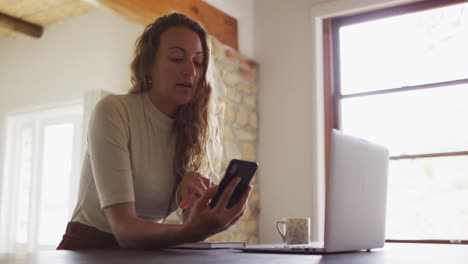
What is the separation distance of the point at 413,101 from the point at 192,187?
2.62 meters

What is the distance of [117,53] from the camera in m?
4.27

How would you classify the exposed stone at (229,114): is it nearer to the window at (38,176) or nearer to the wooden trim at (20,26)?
the window at (38,176)

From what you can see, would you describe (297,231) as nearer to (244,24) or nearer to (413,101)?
(413,101)

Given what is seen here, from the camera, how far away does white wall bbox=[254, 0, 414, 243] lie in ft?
12.2

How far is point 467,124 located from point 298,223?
2.14 meters

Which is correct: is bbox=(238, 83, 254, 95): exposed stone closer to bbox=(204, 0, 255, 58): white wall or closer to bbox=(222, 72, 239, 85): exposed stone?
bbox=(222, 72, 239, 85): exposed stone

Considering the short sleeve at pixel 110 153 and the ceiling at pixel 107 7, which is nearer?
the short sleeve at pixel 110 153

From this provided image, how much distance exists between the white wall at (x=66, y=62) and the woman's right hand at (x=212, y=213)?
3.03 meters

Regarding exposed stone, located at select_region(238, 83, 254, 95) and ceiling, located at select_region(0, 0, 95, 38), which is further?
ceiling, located at select_region(0, 0, 95, 38)

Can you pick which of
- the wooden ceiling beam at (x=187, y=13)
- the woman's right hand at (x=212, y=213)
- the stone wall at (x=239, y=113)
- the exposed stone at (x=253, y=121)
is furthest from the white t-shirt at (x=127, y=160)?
the exposed stone at (x=253, y=121)

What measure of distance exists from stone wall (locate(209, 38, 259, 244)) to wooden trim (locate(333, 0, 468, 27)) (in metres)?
0.78

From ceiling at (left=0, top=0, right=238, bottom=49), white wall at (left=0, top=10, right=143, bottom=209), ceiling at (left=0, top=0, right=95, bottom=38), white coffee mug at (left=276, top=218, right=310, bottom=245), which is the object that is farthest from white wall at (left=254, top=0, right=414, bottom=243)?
white coffee mug at (left=276, top=218, right=310, bottom=245)

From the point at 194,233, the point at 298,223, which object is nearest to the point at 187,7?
the point at 298,223

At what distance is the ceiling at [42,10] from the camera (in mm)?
4566
